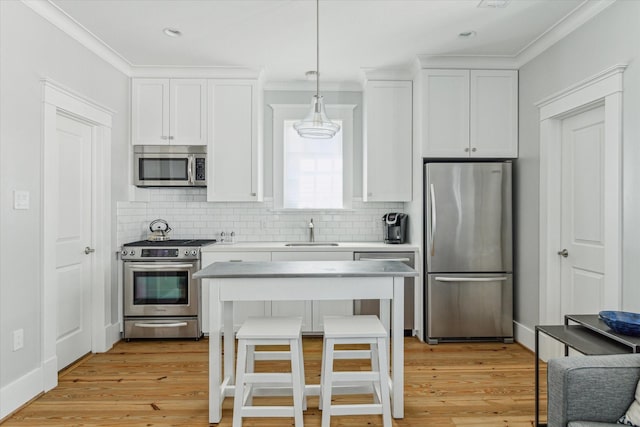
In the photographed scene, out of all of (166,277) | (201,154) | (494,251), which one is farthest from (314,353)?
(201,154)

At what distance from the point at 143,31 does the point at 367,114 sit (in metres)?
2.18

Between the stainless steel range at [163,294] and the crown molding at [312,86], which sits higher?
the crown molding at [312,86]

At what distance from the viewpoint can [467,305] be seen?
3.93m

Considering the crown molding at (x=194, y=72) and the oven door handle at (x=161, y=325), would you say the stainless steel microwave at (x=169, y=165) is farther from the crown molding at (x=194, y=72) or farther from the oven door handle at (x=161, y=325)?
the oven door handle at (x=161, y=325)

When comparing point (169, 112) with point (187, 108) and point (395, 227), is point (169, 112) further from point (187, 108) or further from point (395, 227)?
point (395, 227)

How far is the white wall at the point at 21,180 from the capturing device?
8.42 ft

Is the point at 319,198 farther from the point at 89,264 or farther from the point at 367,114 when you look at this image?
the point at 89,264

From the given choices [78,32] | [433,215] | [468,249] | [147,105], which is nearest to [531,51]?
[433,215]

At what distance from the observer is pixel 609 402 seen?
1676 millimetres

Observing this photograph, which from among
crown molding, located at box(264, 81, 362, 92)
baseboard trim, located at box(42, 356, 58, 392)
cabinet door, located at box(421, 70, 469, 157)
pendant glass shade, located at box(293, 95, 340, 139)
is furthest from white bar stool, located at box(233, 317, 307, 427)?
crown molding, located at box(264, 81, 362, 92)

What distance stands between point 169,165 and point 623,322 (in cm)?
392

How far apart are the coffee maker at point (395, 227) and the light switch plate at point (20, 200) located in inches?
124

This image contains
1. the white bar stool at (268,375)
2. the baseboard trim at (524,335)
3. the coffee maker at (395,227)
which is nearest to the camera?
the white bar stool at (268,375)

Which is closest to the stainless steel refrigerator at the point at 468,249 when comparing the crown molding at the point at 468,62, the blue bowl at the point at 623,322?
the crown molding at the point at 468,62
